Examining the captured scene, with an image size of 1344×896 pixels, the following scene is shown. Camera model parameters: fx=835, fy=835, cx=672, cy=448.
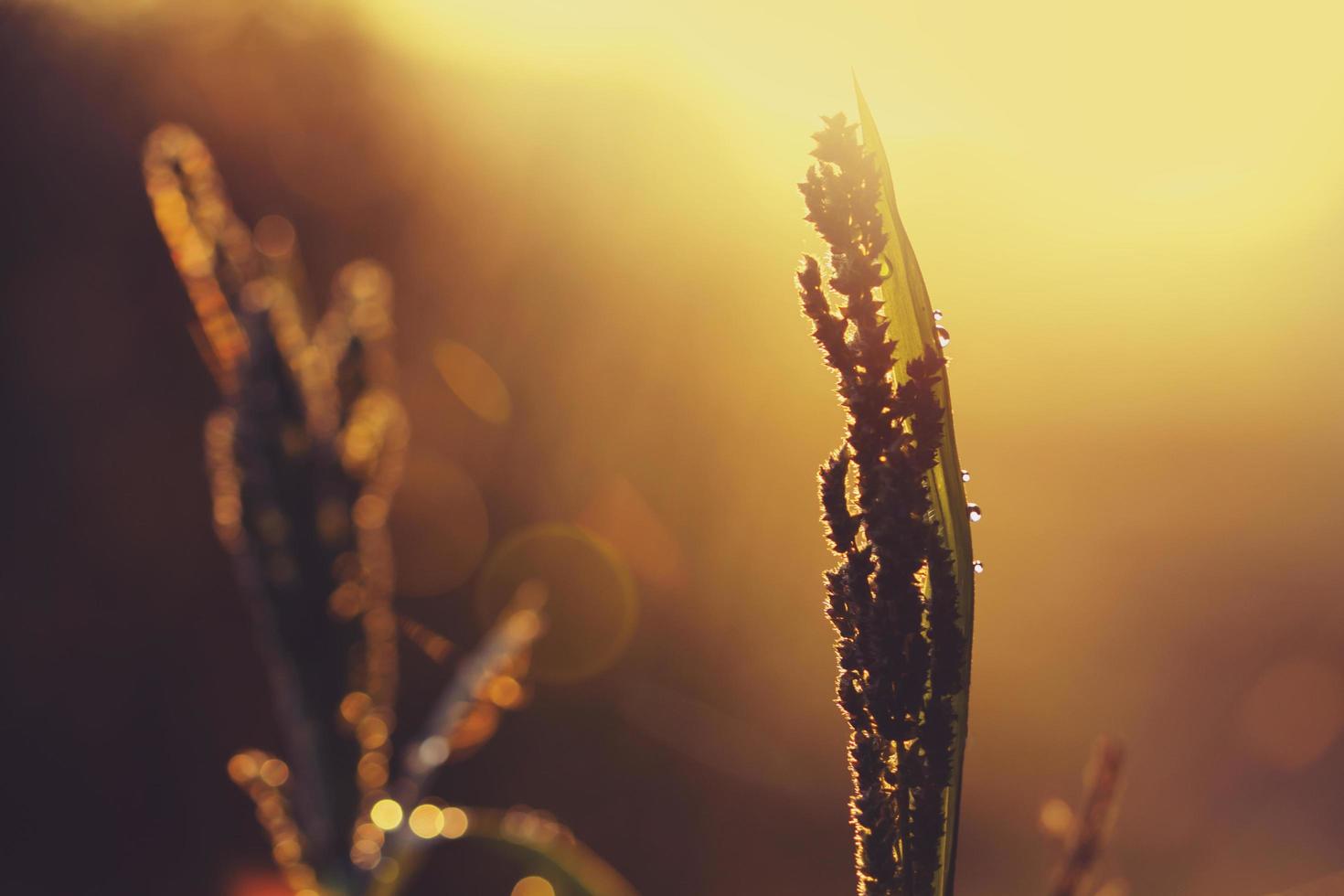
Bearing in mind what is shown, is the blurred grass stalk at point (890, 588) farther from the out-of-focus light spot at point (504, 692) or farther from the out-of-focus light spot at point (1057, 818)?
the out-of-focus light spot at point (504, 692)

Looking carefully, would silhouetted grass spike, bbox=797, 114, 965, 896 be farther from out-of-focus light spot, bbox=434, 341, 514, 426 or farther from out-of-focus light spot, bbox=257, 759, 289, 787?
out-of-focus light spot, bbox=434, 341, 514, 426

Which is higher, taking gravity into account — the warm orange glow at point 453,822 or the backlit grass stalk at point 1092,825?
the backlit grass stalk at point 1092,825

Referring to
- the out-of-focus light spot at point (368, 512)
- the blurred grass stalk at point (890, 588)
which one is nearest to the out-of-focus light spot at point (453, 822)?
the out-of-focus light spot at point (368, 512)

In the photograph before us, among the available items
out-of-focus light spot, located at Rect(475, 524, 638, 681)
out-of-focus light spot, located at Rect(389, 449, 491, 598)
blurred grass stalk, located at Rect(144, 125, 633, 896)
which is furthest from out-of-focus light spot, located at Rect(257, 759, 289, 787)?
out-of-focus light spot, located at Rect(389, 449, 491, 598)

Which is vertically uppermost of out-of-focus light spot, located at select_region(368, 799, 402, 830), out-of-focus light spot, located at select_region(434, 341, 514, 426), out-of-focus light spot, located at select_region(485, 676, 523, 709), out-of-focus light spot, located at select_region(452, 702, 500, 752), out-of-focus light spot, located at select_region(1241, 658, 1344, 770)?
out-of-focus light spot, located at select_region(434, 341, 514, 426)

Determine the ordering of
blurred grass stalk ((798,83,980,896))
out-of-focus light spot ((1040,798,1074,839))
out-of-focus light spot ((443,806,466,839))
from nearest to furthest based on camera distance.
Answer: blurred grass stalk ((798,83,980,896))
out-of-focus light spot ((1040,798,1074,839))
out-of-focus light spot ((443,806,466,839))

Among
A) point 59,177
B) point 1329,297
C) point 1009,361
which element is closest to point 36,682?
point 59,177
